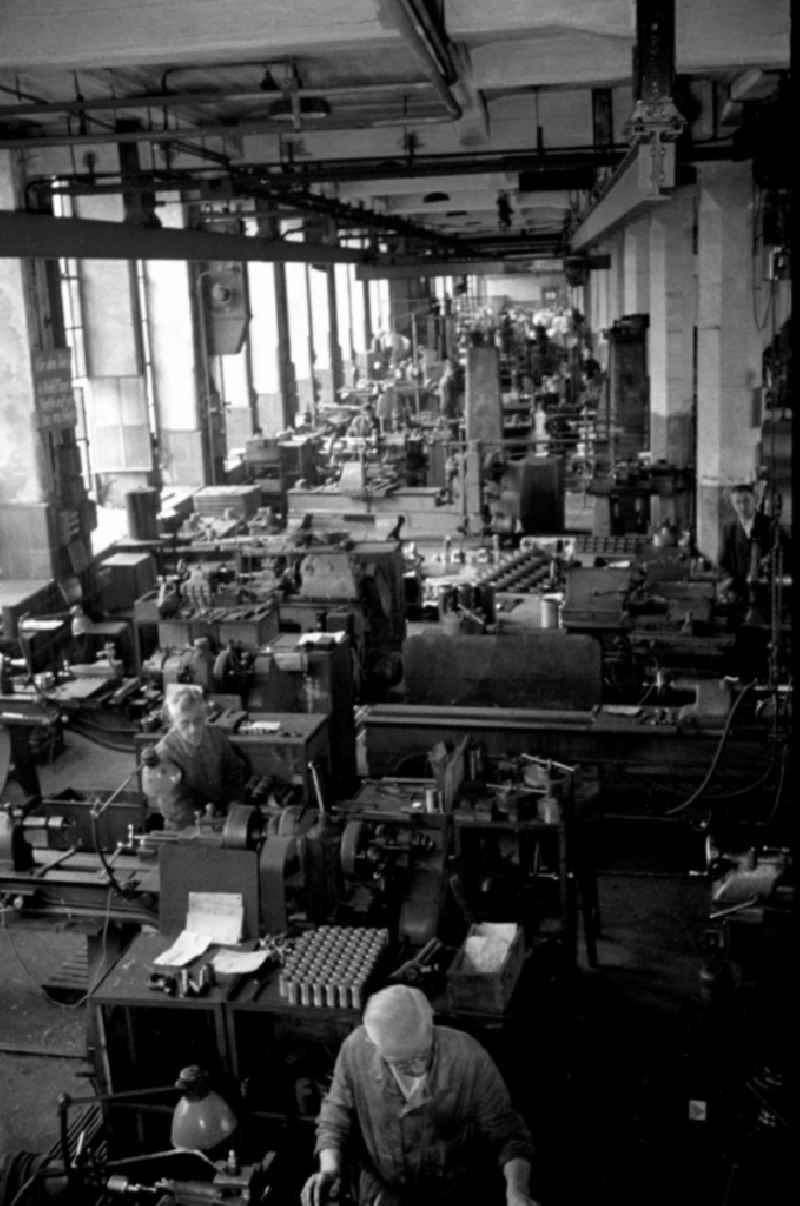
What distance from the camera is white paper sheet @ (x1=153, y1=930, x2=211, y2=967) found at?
5020 millimetres

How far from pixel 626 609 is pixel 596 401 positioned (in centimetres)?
1373

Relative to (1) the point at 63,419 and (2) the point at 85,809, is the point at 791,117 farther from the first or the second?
(1) the point at 63,419

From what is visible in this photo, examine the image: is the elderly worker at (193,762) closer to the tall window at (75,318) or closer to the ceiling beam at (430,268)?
the tall window at (75,318)

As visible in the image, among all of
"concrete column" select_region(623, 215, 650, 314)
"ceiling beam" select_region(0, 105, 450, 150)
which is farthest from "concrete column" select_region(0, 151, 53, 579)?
"concrete column" select_region(623, 215, 650, 314)

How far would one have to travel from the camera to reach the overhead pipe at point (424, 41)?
494 cm

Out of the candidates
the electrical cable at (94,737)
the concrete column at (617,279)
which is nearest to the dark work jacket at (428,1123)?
the electrical cable at (94,737)

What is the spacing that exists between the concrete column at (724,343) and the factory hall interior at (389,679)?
0.13 feet

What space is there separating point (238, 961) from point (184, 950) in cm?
22

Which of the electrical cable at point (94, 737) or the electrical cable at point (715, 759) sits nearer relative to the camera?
the electrical cable at point (715, 759)

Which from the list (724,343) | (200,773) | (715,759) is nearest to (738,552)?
(724,343)

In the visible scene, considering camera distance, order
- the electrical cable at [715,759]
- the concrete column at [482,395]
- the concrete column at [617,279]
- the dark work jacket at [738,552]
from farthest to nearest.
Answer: the concrete column at [617,279], the concrete column at [482,395], the dark work jacket at [738,552], the electrical cable at [715,759]

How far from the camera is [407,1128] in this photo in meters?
4.04

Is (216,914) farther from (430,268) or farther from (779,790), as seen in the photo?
(430,268)

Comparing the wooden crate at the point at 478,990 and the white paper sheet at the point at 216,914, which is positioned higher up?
the white paper sheet at the point at 216,914
